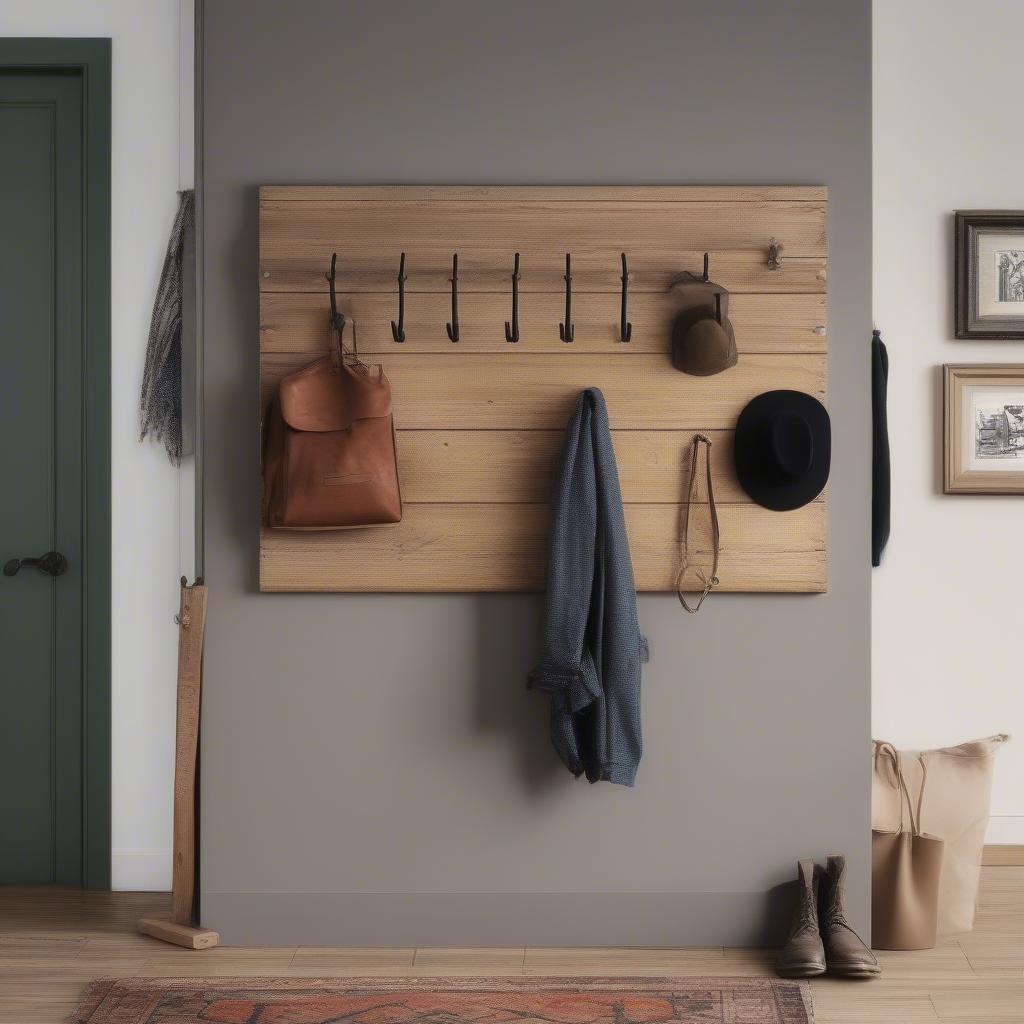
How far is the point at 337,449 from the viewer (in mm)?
2521

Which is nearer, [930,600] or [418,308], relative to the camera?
[418,308]

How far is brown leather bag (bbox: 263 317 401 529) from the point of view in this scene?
2512mm

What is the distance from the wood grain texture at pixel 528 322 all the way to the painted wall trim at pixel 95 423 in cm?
70

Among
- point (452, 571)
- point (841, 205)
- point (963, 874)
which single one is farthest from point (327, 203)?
point (963, 874)

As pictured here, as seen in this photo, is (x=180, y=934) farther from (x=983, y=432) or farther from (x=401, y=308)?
(x=983, y=432)

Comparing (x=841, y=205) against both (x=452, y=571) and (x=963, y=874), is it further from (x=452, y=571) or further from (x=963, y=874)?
(x=963, y=874)

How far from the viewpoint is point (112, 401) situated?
10.1 feet

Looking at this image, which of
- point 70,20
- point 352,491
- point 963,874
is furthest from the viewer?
point 70,20

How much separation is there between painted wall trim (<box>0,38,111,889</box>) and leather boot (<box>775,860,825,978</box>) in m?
1.82

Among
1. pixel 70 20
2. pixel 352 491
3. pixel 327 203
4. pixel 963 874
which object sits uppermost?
pixel 70 20

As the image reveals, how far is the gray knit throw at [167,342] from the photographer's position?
3002mm

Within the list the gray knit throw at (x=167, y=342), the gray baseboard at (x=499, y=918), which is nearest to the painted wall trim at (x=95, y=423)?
the gray knit throw at (x=167, y=342)

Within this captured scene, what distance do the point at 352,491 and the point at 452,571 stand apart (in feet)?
1.02

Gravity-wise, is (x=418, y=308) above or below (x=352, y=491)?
above
